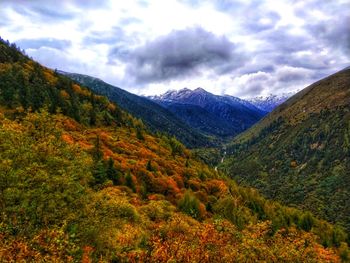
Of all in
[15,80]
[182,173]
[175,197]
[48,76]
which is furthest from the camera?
[48,76]

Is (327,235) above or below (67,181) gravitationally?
below

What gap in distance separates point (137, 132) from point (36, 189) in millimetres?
141207

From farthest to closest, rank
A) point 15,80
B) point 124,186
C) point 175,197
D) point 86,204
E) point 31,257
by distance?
point 15,80 → point 175,197 → point 124,186 → point 86,204 → point 31,257

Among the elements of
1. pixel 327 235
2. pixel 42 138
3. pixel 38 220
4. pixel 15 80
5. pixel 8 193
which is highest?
pixel 15 80

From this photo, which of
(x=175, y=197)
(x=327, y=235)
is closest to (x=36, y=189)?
(x=175, y=197)

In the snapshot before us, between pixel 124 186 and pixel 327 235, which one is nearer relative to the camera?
pixel 124 186

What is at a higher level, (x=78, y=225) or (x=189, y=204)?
(x=78, y=225)

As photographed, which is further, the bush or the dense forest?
the bush

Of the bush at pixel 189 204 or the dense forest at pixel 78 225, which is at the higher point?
the dense forest at pixel 78 225

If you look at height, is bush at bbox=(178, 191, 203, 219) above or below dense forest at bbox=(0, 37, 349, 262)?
below

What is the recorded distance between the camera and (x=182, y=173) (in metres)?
133

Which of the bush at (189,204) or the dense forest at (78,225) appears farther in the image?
the bush at (189,204)

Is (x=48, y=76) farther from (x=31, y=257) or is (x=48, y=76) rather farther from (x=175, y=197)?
(x=31, y=257)

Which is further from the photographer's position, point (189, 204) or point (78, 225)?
point (189, 204)
